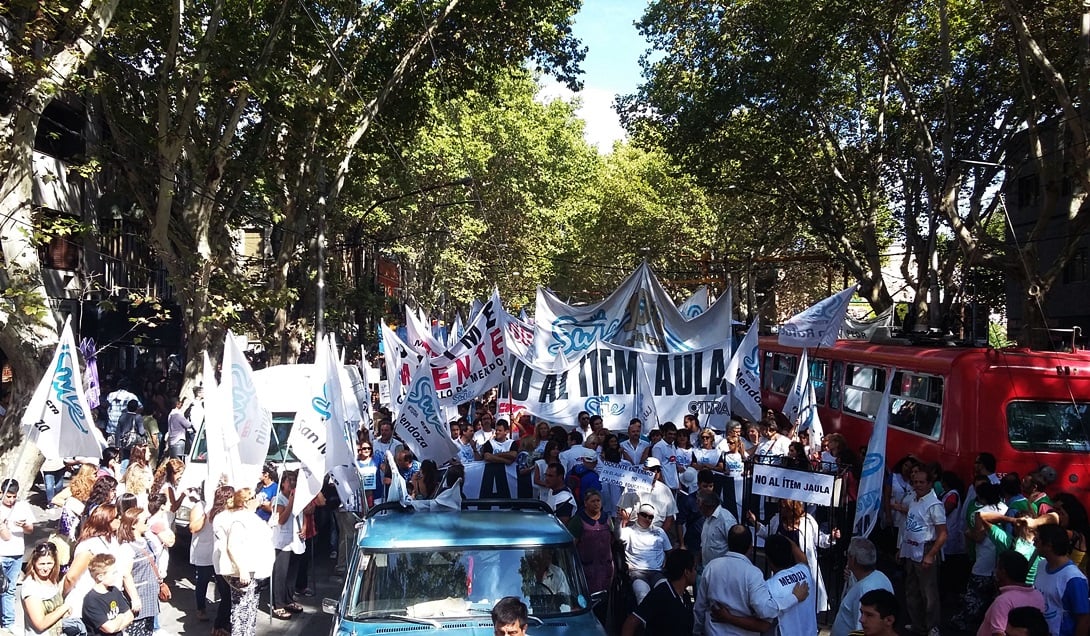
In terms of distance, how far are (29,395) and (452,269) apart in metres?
30.8

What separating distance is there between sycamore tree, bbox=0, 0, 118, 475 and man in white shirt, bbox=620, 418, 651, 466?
634 centimetres

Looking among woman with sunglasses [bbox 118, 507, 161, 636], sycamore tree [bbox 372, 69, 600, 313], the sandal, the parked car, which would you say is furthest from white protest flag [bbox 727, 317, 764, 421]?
sycamore tree [bbox 372, 69, 600, 313]

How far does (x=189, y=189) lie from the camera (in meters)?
16.5

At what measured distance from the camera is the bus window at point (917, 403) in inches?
496

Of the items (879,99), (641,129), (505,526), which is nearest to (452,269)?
(641,129)

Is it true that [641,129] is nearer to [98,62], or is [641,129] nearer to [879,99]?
[879,99]

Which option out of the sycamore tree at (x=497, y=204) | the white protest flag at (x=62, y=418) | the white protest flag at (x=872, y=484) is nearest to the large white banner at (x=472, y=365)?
the white protest flag at (x=62, y=418)

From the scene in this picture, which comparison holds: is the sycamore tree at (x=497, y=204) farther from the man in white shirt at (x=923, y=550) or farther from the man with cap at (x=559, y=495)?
the man in white shirt at (x=923, y=550)

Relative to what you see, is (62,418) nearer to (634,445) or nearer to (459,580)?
(459,580)

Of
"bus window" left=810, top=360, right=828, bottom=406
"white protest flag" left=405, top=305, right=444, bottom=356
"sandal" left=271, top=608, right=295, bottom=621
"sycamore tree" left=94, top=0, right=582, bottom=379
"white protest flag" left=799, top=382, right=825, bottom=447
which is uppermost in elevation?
"sycamore tree" left=94, top=0, right=582, bottom=379

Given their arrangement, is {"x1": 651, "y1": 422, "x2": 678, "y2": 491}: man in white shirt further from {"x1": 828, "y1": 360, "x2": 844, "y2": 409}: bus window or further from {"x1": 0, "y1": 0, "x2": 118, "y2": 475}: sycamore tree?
{"x1": 0, "y1": 0, "x2": 118, "y2": 475}: sycamore tree

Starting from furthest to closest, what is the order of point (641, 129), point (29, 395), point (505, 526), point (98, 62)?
point (641, 129)
point (98, 62)
point (29, 395)
point (505, 526)

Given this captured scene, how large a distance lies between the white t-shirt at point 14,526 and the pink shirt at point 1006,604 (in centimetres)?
730

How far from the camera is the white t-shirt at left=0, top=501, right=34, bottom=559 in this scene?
8219mm
